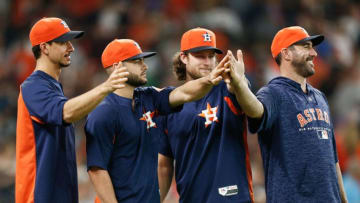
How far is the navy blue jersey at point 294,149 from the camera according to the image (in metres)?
4.33

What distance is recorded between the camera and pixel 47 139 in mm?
4000

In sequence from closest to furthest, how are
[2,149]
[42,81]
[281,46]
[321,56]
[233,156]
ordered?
[42,81] < [233,156] < [281,46] < [2,149] < [321,56]

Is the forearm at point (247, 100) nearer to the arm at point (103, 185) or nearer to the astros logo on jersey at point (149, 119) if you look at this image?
the astros logo on jersey at point (149, 119)

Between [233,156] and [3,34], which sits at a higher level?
[3,34]

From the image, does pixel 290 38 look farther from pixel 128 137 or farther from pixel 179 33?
pixel 179 33

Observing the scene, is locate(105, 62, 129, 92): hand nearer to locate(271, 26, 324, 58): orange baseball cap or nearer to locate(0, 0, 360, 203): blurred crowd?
locate(271, 26, 324, 58): orange baseball cap

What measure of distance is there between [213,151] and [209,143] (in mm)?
A: 67

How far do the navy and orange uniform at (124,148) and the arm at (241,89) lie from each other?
72 cm

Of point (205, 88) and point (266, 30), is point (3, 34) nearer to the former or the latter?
point (266, 30)

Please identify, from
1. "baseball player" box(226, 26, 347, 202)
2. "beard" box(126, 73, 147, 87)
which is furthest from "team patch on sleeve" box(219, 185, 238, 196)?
"beard" box(126, 73, 147, 87)

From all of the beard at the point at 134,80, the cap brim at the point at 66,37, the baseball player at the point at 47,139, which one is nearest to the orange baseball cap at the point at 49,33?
the cap brim at the point at 66,37

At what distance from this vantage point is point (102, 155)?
4148 mm

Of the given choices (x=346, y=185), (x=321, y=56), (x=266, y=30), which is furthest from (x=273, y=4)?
(x=346, y=185)

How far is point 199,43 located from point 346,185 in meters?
3.72
